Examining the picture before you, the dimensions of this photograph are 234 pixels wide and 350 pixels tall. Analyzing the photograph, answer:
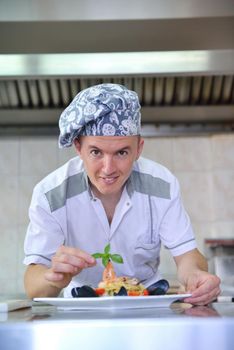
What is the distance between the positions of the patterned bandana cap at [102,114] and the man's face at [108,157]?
15mm

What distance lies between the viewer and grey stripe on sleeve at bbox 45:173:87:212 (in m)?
1.12

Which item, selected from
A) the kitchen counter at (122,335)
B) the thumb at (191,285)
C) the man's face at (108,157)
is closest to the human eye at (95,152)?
the man's face at (108,157)

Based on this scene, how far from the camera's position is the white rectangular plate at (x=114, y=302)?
0.58m

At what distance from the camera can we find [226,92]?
6.28ft

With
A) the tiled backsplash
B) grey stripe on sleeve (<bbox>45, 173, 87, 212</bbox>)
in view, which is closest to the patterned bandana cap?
grey stripe on sleeve (<bbox>45, 173, 87, 212</bbox>)

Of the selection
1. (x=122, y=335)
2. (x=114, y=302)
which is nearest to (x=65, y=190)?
(x=114, y=302)

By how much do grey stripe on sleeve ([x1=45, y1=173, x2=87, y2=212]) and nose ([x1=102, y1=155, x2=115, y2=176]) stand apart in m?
0.22

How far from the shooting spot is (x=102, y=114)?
91 cm

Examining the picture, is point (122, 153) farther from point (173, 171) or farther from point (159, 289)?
point (173, 171)

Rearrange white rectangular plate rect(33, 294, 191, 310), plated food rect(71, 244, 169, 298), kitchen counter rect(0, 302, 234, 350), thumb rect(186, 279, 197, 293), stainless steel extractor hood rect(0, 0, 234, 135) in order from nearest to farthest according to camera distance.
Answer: kitchen counter rect(0, 302, 234, 350) < white rectangular plate rect(33, 294, 191, 310) < plated food rect(71, 244, 169, 298) < thumb rect(186, 279, 197, 293) < stainless steel extractor hood rect(0, 0, 234, 135)

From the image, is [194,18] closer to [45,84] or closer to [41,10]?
[41,10]

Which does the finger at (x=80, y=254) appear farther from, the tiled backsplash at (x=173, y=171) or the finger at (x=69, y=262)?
the tiled backsplash at (x=173, y=171)

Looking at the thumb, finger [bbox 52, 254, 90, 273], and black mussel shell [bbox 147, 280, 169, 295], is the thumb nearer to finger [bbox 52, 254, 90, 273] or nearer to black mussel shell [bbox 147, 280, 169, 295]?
black mussel shell [bbox 147, 280, 169, 295]

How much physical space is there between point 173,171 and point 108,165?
1.43 m
